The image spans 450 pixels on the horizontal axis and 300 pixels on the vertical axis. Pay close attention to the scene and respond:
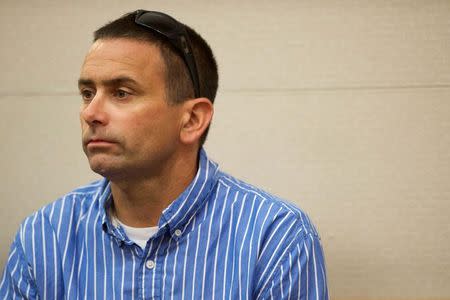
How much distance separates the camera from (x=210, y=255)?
4.36 feet

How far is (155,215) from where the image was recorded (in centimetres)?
139

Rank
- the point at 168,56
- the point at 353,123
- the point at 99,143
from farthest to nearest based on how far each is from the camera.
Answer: the point at 353,123 < the point at 168,56 < the point at 99,143

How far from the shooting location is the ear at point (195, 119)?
1.41 m

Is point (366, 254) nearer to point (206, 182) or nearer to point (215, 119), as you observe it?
point (215, 119)

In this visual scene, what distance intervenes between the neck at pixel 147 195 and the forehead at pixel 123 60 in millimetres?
216

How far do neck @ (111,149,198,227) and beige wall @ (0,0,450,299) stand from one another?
2.45 ft

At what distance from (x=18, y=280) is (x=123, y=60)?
0.53 meters

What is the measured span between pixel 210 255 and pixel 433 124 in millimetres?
1106

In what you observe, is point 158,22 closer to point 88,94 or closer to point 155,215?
point 88,94

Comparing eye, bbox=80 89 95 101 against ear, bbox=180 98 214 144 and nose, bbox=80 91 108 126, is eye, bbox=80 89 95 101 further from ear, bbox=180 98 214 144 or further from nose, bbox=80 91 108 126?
ear, bbox=180 98 214 144

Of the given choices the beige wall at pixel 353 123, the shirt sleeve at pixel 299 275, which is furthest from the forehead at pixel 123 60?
the beige wall at pixel 353 123

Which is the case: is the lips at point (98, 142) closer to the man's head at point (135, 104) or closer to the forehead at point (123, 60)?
the man's head at point (135, 104)

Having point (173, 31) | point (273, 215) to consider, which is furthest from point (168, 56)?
point (273, 215)

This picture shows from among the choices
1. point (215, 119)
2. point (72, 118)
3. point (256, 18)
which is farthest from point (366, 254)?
point (72, 118)
